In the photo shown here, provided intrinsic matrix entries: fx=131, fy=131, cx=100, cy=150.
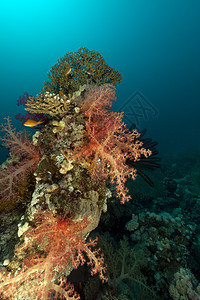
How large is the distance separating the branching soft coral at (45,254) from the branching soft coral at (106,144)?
0.94 metres

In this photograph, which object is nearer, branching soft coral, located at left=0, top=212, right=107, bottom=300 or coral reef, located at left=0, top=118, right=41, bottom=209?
branching soft coral, located at left=0, top=212, right=107, bottom=300

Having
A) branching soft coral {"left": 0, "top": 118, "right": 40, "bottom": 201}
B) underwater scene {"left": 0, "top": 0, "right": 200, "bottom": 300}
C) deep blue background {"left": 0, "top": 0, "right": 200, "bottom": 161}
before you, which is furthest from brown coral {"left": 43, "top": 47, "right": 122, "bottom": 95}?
deep blue background {"left": 0, "top": 0, "right": 200, "bottom": 161}

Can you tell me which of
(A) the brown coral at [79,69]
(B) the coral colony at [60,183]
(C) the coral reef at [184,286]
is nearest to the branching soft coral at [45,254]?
(B) the coral colony at [60,183]

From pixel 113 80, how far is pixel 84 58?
106cm

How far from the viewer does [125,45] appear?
9794 cm

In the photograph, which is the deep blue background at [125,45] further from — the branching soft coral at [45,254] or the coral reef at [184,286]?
the branching soft coral at [45,254]

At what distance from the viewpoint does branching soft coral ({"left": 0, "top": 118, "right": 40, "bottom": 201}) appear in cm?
278

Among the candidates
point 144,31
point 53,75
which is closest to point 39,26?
point 144,31

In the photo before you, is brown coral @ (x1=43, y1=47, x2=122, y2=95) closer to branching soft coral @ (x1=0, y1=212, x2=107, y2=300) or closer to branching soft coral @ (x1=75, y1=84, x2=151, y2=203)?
branching soft coral @ (x1=75, y1=84, x2=151, y2=203)

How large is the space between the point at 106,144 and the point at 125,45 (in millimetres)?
124973

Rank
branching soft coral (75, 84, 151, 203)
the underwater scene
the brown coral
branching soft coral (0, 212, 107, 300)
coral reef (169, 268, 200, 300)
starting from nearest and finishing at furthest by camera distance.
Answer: branching soft coral (0, 212, 107, 300) → the underwater scene → branching soft coral (75, 84, 151, 203) → coral reef (169, 268, 200, 300) → the brown coral

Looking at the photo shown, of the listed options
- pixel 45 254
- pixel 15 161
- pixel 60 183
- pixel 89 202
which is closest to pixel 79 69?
pixel 15 161

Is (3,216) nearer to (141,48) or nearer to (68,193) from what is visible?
(68,193)

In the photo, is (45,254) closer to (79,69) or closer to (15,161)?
(15,161)
